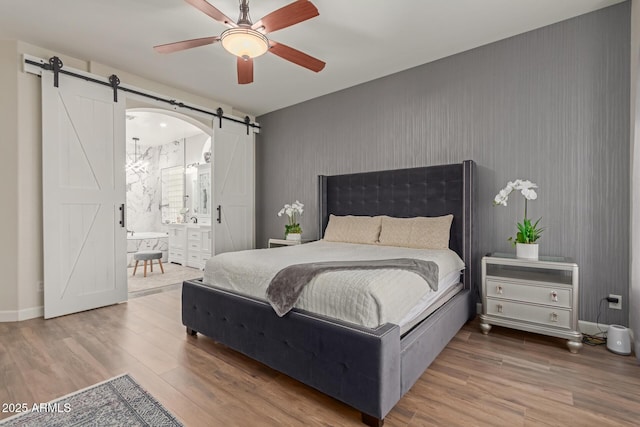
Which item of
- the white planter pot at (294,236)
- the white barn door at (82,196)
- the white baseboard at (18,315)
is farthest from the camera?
the white planter pot at (294,236)

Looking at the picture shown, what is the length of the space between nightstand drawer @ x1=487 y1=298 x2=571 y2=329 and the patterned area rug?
253 centimetres

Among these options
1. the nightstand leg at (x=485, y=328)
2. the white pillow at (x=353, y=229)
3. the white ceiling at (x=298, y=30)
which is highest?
the white ceiling at (x=298, y=30)

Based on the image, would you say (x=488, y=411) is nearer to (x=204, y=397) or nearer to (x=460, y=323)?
(x=460, y=323)

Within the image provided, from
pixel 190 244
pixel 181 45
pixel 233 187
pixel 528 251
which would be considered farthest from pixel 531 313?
pixel 190 244

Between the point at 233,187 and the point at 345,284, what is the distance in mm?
3617

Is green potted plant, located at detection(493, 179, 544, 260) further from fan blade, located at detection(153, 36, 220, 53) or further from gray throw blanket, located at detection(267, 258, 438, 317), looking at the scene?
fan blade, located at detection(153, 36, 220, 53)

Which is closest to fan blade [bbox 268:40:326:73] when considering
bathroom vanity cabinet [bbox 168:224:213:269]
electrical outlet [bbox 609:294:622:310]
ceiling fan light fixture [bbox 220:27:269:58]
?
ceiling fan light fixture [bbox 220:27:269:58]

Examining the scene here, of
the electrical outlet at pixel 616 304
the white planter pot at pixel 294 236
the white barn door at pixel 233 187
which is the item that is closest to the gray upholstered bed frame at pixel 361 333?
the electrical outlet at pixel 616 304

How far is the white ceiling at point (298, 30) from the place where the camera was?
2543 mm

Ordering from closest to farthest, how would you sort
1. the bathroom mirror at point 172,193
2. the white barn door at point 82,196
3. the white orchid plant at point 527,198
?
1. the white orchid plant at point 527,198
2. the white barn door at point 82,196
3. the bathroom mirror at point 172,193

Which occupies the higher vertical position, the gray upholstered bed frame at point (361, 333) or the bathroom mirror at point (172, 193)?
the bathroom mirror at point (172, 193)

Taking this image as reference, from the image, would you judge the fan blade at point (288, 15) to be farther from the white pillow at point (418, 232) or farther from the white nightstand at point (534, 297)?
the white nightstand at point (534, 297)

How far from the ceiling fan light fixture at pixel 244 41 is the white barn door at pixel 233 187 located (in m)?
2.64

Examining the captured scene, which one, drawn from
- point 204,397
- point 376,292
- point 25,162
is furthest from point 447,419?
point 25,162
